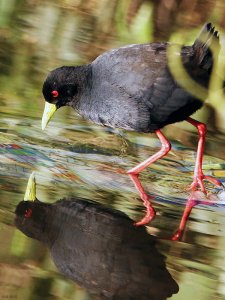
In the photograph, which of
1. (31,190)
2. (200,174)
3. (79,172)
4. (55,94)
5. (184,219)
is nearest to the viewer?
(184,219)

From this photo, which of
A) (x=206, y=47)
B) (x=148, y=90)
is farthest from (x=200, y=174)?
(x=206, y=47)

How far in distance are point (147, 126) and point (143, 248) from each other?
173 cm

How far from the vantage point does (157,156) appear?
6336 millimetres

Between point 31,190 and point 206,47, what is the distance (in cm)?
157

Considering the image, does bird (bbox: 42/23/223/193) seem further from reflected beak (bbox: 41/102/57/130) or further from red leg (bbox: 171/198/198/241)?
red leg (bbox: 171/198/198/241)

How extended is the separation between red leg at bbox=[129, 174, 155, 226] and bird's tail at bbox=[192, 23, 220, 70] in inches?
34.6

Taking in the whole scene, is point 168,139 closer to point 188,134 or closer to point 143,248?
point 188,134

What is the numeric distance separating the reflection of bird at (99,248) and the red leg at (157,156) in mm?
894

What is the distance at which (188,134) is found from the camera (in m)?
7.22

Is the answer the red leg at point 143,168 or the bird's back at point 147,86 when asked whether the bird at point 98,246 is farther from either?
the bird's back at point 147,86

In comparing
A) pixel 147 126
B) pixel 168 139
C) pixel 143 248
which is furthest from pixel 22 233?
pixel 168 139

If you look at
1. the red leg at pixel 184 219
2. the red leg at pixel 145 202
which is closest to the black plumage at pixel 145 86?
the red leg at pixel 145 202

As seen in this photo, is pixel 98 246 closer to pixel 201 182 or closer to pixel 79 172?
pixel 79 172

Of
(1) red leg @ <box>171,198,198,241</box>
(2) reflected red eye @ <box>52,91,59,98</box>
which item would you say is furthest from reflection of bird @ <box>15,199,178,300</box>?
(2) reflected red eye @ <box>52,91,59,98</box>
